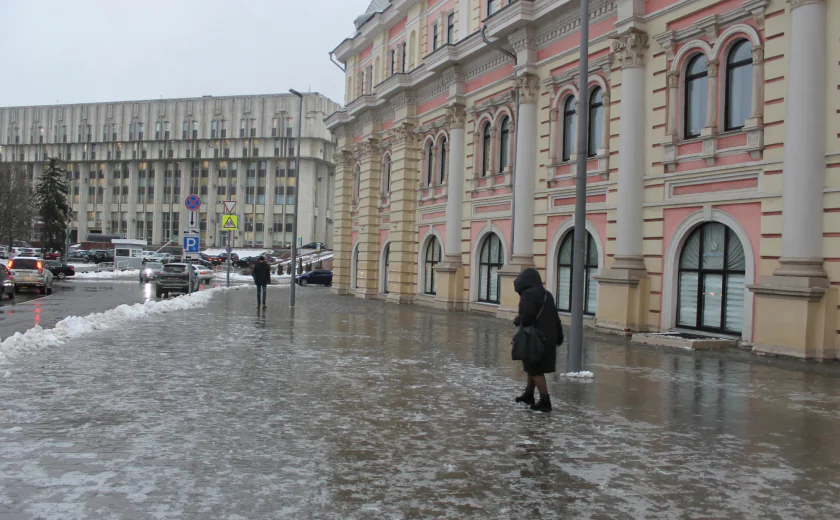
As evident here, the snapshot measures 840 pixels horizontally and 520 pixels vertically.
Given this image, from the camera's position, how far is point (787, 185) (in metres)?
14.2

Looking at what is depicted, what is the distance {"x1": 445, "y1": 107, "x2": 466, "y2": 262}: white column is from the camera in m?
27.5

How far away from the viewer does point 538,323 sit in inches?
337

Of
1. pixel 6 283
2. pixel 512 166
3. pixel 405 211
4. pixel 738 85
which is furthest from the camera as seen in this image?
pixel 405 211

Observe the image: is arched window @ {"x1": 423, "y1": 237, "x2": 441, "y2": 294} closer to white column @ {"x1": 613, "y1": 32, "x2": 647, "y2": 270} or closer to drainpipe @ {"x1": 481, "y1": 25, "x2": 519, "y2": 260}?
drainpipe @ {"x1": 481, "y1": 25, "x2": 519, "y2": 260}

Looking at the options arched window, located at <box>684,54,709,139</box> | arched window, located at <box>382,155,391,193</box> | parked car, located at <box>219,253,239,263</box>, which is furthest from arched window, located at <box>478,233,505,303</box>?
parked car, located at <box>219,253,239,263</box>

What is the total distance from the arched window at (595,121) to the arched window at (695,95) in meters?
2.95

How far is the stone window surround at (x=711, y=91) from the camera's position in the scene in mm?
15227

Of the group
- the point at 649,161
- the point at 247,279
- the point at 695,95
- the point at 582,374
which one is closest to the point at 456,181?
the point at 649,161

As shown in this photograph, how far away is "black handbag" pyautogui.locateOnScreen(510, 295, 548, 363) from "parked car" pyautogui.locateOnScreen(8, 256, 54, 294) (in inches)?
1141

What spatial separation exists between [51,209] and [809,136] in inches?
3120

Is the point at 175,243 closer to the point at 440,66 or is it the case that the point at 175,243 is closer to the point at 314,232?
the point at 314,232

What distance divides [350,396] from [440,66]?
2055cm

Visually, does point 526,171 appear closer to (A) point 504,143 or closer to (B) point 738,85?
(A) point 504,143

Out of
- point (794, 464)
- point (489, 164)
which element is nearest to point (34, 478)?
point (794, 464)
